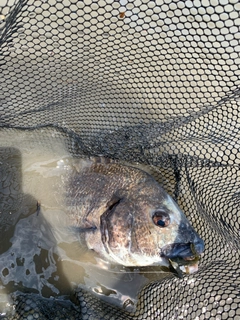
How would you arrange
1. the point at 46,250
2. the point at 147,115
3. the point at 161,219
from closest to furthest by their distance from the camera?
the point at 161,219
the point at 46,250
the point at 147,115

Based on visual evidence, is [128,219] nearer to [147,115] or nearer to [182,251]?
[182,251]

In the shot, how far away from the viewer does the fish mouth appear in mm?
2908

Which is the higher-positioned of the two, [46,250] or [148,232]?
[148,232]

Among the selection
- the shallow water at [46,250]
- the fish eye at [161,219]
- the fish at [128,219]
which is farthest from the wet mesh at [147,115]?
the fish eye at [161,219]

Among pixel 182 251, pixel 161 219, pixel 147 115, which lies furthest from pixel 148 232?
pixel 147 115

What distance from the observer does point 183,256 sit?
2.94 metres

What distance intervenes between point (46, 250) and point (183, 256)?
4.59 feet

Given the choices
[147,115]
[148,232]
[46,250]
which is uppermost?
[147,115]

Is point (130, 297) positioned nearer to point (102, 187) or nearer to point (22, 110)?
point (102, 187)

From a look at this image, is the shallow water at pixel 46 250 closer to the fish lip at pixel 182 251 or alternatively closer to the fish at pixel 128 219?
the fish at pixel 128 219

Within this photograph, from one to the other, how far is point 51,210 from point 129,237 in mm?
908

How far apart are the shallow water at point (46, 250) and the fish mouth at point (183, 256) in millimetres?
549

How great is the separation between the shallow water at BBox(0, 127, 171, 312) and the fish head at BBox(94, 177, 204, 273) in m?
0.27

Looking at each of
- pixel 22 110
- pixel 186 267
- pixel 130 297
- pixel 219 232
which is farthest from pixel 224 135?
pixel 22 110
